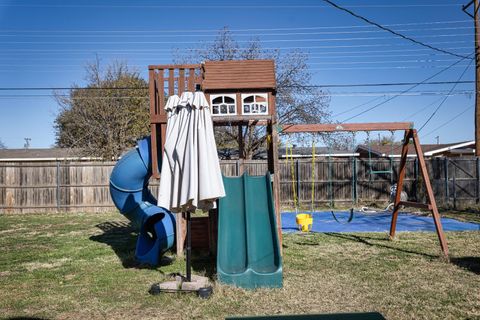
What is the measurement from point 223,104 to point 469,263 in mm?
4805

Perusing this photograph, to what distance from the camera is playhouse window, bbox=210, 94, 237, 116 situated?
7316 millimetres

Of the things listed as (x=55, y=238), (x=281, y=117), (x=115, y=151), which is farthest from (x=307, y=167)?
(x=115, y=151)

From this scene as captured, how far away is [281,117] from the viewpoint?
76.6 ft

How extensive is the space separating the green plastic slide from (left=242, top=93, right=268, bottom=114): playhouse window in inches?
51.1

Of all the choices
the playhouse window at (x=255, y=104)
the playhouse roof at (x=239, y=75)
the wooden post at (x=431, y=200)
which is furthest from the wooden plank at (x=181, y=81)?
the wooden post at (x=431, y=200)

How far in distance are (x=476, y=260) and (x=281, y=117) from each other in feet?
57.3

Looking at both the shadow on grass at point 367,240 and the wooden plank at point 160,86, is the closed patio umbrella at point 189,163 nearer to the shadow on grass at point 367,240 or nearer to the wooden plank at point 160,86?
the wooden plank at point 160,86

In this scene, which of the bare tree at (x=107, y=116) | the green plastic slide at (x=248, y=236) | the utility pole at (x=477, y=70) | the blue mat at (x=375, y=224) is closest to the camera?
the green plastic slide at (x=248, y=236)

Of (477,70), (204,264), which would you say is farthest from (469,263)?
(477,70)

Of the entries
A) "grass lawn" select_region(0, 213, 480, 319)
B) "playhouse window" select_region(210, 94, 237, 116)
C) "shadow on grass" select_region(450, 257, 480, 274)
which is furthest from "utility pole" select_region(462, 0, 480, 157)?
"playhouse window" select_region(210, 94, 237, 116)

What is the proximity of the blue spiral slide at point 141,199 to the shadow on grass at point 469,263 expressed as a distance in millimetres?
4629

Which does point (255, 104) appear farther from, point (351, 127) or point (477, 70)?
point (477, 70)

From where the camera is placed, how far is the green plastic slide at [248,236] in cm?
513

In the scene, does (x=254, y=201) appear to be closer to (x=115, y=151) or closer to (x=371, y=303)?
(x=371, y=303)
